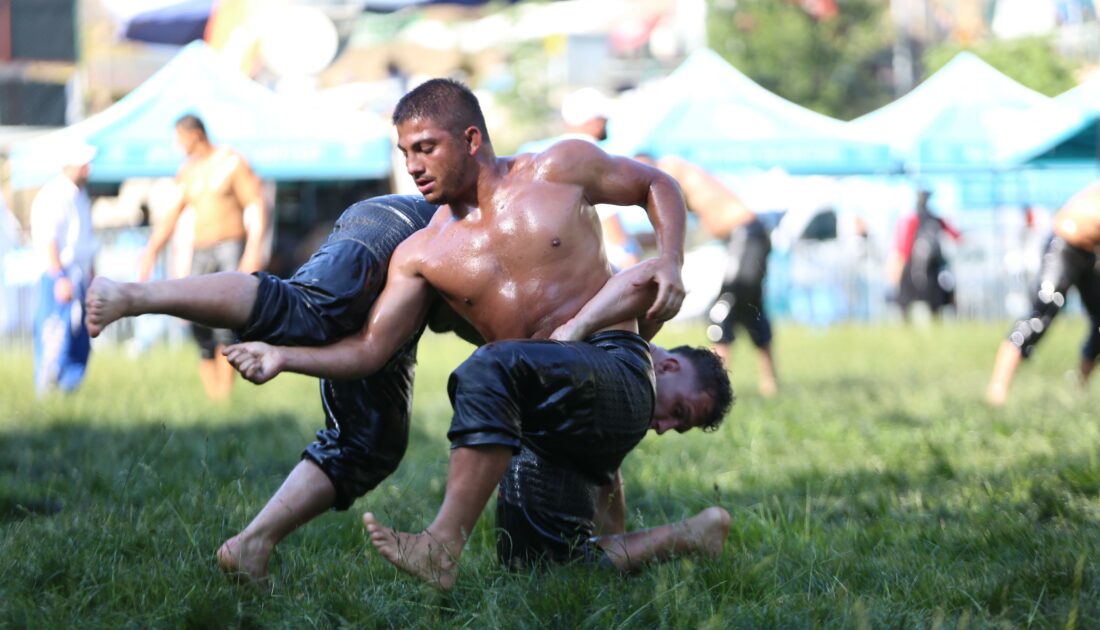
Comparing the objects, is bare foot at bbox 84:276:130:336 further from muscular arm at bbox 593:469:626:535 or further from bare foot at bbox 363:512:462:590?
muscular arm at bbox 593:469:626:535

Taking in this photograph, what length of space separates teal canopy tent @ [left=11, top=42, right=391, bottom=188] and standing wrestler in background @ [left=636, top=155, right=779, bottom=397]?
5.03 m

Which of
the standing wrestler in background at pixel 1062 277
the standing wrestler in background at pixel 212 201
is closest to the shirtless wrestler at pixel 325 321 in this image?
the standing wrestler in background at pixel 1062 277

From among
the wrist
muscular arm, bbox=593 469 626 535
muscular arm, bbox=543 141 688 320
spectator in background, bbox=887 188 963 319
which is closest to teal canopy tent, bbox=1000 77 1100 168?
spectator in background, bbox=887 188 963 319

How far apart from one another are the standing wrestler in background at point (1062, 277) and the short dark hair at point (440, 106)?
5.62 meters

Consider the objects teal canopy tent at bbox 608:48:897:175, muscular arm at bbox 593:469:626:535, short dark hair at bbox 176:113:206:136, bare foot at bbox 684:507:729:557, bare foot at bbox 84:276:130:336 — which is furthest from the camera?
teal canopy tent at bbox 608:48:897:175

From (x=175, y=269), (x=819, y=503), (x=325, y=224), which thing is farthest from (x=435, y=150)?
(x=325, y=224)

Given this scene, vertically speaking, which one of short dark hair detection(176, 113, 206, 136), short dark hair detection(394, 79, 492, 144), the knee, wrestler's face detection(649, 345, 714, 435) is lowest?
the knee

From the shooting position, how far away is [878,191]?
25.4 metres

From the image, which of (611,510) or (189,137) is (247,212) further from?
(611,510)

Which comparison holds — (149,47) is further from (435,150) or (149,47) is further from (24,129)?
(435,150)

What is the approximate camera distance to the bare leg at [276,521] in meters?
3.87

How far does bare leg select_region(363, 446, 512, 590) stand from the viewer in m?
3.49

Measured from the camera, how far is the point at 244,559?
3867mm

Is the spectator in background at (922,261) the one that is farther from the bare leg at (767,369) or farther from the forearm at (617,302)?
the forearm at (617,302)
